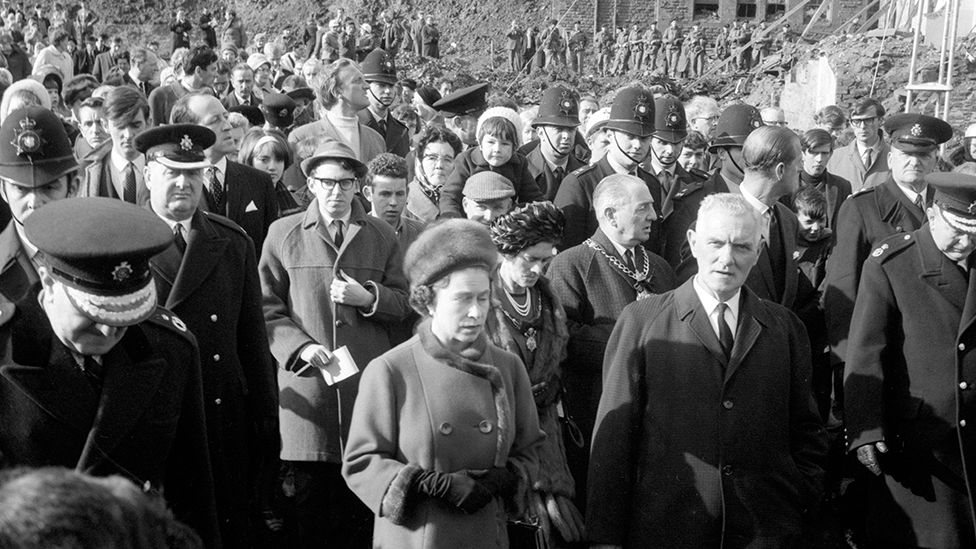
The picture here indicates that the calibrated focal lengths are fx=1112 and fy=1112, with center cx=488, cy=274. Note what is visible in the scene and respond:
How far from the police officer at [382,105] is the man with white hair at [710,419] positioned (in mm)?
4501

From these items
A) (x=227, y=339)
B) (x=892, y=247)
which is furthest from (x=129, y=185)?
(x=892, y=247)

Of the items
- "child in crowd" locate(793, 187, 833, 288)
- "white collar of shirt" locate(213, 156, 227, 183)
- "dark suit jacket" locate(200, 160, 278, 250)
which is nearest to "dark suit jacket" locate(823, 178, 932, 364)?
"child in crowd" locate(793, 187, 833, 288)

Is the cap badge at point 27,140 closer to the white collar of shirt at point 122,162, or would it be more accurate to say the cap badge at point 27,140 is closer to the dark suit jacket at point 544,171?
the white collar of shirt at point 122,162

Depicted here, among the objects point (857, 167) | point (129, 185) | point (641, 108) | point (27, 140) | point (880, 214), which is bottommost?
point (857, 167)

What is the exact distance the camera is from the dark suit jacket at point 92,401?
128 inches

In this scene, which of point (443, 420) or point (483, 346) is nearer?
point (443, 420)

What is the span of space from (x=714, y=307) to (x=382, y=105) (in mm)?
4824

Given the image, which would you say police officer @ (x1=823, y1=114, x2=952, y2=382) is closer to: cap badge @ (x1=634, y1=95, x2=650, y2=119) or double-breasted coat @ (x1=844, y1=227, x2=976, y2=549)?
double-breasted coat @ (x1=844, y1=227, x2=976, y2=549)

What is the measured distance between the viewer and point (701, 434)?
4.20 m

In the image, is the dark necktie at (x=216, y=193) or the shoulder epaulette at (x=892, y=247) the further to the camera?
the dark necktie at (x=216, y=193)

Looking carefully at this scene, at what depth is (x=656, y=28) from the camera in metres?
38.2

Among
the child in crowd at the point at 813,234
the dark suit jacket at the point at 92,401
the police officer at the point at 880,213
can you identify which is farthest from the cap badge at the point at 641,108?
the dark suit jacket at the point at 92,401

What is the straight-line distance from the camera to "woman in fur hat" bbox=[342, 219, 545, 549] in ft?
12.2

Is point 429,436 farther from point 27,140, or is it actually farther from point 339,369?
point 27,140
